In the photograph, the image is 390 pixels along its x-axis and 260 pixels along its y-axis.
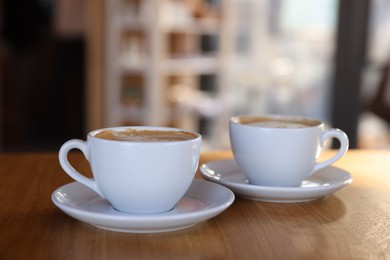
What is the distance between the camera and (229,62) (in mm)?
4598

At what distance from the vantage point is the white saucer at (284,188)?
83 centimetres

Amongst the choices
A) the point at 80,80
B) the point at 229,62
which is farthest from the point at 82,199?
the point at 80,80

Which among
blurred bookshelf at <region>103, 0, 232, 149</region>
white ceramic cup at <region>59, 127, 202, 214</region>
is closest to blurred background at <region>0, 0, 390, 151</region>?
blurred bookshelf at <region>103, 0, 232, 149</region>

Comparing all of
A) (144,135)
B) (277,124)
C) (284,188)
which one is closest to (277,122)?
(277,124)

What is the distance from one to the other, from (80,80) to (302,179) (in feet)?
15.3

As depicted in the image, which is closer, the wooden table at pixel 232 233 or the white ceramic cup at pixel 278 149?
the wooden table at pixel 232 233

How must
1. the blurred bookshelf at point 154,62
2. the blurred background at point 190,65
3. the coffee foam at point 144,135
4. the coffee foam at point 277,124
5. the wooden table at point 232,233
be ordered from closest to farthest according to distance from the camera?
the wooden table at point 232,233, the coffee foam at point 144,135, the coffee foam at point 277,124, the blurred background at point 190,65, the blurred bookshelf at point 154,62

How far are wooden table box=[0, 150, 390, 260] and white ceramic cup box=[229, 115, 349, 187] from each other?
44mm

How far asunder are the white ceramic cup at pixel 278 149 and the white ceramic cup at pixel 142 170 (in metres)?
0.13

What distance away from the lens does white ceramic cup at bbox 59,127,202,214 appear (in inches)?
28.0

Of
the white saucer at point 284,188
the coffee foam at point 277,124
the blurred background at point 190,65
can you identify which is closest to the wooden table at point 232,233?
the white saucer at point 284,188

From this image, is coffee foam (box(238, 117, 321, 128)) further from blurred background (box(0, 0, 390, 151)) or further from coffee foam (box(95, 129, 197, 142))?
blurred background (box(0, 0, 390, 151))

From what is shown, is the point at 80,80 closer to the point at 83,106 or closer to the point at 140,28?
the point at 83,106

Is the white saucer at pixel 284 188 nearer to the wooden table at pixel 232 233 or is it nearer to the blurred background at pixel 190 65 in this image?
the wooden table at pixel 232 233
